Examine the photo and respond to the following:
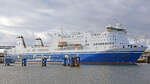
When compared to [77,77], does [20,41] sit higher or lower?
higher

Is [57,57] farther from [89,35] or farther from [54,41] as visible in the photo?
[89,35]

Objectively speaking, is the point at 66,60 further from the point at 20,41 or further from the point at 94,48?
the point at 20,41

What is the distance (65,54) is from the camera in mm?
62969

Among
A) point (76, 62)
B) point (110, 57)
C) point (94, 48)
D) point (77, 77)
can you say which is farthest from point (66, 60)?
point (77, 77)

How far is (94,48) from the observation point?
194 ft

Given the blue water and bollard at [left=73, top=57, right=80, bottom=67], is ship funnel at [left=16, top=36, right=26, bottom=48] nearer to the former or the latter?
bollard at [left=73, top=57, right=80, bottom=67]

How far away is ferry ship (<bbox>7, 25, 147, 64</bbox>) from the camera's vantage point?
54.6 m

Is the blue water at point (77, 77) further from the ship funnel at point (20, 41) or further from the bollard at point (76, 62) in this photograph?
the ship funnel at point (20, 41)

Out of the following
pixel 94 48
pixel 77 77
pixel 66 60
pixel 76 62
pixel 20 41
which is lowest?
pixel 77 77

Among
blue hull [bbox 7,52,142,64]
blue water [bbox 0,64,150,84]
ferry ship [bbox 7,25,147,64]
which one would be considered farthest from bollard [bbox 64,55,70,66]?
blue water [bbox 0,64,150,84]

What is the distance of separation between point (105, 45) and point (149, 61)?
27.1m

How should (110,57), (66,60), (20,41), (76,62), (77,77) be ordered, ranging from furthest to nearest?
(20,41), (66,60), (76,62), (110,57), (77,77)

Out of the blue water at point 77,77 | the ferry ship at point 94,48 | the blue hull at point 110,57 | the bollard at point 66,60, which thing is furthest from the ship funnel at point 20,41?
the blue water at point 77,77

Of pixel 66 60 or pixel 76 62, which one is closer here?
pixel 76 62
